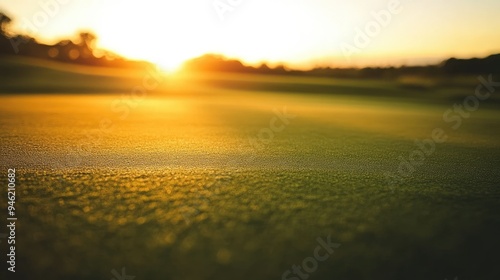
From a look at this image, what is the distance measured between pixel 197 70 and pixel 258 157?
59.3m

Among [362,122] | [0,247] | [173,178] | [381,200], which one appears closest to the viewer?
[0,247]

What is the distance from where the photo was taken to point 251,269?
3545 mm

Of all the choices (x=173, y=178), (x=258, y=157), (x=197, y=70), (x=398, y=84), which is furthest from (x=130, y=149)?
(x=197, y=70)

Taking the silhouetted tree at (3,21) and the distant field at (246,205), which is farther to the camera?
the silhouetted tree at (3,21)

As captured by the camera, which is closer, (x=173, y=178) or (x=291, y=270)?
(x=291, y=270)

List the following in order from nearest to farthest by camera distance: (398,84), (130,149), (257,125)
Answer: (130,149) → (257,125) → (398,84)

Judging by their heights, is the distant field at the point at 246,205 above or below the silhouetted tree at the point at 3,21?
below

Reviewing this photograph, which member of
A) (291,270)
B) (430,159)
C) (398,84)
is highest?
(398,84)

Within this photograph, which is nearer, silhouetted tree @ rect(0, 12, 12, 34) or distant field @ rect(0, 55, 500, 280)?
distant field @ rect(0, 55, 500, 280)

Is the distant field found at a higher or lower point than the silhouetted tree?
lower

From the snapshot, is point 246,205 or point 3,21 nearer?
point 246,205

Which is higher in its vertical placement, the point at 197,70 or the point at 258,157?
the point at 197,70

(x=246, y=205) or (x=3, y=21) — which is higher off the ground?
(x=3, y=21)

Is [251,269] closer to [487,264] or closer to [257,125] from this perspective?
[487,264]
